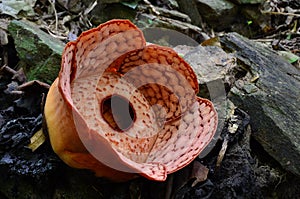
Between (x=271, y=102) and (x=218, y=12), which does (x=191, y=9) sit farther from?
(x=271, y=102)

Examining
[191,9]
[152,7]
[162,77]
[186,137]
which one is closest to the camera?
[186,137]

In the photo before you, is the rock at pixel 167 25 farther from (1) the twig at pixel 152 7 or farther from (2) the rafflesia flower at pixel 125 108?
(2) the rafflesia flower at pixel 125 108

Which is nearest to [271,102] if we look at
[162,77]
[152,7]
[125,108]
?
[162,77]

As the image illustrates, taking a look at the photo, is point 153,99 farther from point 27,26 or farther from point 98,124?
point 27,26

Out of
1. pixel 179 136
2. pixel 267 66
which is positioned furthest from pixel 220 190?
pixel 267 66

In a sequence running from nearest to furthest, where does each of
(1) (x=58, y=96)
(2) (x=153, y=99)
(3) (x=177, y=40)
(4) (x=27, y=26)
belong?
(1) (x=58, y=96)
(2) (x=153, y=99)
(4) (x=27, y=26)
(3) (x=177, y=40)

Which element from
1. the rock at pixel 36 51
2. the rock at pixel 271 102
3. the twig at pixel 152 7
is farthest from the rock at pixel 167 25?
the rock at pixel 36 51

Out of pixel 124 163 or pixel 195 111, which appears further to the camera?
pixel 195 111
